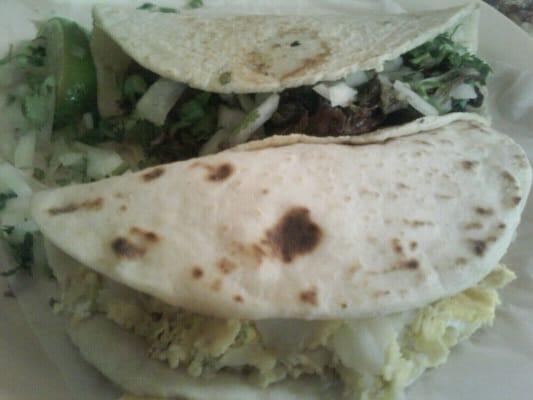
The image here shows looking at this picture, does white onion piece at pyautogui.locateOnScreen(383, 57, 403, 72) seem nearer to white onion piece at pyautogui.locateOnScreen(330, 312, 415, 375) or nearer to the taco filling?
the taco filling

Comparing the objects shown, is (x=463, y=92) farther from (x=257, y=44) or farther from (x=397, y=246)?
(x=397, y=246)

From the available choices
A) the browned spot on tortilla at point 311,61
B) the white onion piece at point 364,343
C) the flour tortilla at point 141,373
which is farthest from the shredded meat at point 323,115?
the flour tortilla at point 141,373

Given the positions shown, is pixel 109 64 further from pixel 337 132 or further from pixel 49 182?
pixel 337 132

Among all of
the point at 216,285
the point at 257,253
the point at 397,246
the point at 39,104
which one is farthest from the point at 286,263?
the point at 39,104

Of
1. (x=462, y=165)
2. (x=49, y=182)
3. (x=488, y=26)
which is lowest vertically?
(x=49, y=182)

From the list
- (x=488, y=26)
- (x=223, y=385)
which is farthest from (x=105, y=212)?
(x=488, y=26)

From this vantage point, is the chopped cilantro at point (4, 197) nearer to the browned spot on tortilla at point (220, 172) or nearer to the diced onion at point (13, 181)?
the diced onion at point (13, 181)
